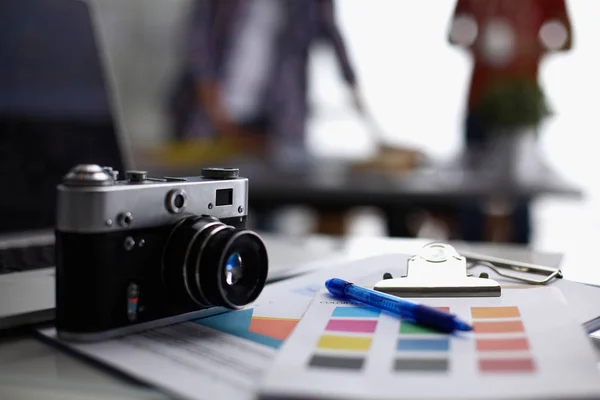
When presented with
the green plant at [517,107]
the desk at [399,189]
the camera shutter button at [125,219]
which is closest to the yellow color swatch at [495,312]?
the camera shutter button at [125,219]

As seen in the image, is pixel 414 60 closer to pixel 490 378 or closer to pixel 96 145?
pixel 96 145

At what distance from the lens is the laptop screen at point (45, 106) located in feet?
2.50

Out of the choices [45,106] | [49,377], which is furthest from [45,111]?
[49,377]

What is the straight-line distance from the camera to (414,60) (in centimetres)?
251

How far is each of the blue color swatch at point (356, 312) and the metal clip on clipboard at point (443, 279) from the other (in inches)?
1.7

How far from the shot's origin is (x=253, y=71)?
271 cm

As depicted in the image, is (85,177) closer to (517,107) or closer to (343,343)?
(343,343)

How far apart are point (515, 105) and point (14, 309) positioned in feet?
5.37

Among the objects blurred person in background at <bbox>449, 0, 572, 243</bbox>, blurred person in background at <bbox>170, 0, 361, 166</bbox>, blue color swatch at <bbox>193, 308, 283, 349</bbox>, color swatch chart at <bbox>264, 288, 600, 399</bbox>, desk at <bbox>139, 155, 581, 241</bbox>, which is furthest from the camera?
blurred person in background at <bbox>170, 0, 361, 166</bbox>

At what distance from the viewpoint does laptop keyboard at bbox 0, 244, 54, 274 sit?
0.59 meters

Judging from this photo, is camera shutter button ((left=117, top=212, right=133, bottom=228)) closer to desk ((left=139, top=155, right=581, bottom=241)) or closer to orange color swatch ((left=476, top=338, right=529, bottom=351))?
orange color swatch ((left=476, top=338, right=529, bottom=351))

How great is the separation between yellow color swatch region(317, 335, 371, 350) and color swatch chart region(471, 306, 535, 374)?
2.5 inches

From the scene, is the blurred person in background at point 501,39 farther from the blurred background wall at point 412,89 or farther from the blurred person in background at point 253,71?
the blurred person in background at point 253,71

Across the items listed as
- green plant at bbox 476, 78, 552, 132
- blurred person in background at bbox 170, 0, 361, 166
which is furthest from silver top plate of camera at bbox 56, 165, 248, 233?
blurred person in background at bbox 170, 0, 361, 166
